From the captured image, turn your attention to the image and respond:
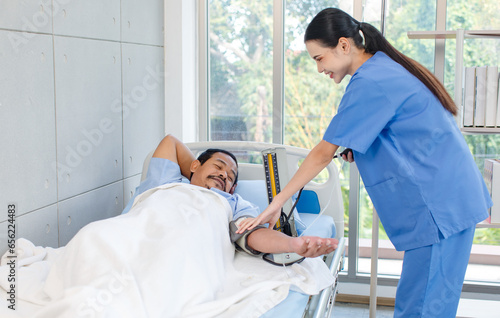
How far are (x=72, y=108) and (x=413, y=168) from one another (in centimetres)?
135

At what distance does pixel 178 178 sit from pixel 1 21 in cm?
93

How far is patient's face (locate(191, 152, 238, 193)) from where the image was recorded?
7.45 ft

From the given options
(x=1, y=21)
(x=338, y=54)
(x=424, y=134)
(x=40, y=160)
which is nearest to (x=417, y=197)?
(x=424, y=134)

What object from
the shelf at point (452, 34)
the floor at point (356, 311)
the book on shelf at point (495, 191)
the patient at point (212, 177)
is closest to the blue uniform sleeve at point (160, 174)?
the patient at point (212, 177)

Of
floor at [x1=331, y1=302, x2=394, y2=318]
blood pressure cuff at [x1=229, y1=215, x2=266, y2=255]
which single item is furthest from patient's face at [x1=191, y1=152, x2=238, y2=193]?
floor at [x1=331, y1=302, x2=394, y2=318]

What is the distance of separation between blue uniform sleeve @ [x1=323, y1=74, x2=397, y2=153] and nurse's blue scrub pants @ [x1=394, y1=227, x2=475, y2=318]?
38 centimetres

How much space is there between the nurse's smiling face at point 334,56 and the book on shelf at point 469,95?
35.2 inches

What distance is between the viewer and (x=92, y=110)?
7.64ft

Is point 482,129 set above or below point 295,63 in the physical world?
below

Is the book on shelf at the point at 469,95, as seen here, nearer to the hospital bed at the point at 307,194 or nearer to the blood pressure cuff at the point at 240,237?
the hospital bed at the point at 307,194

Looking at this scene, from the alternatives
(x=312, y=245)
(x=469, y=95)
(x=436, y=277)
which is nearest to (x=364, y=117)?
(x=312, y=245)

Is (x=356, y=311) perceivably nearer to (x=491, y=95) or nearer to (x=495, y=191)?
(x=495, y=191)

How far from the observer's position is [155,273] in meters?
1.45

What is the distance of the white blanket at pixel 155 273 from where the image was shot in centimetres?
133
